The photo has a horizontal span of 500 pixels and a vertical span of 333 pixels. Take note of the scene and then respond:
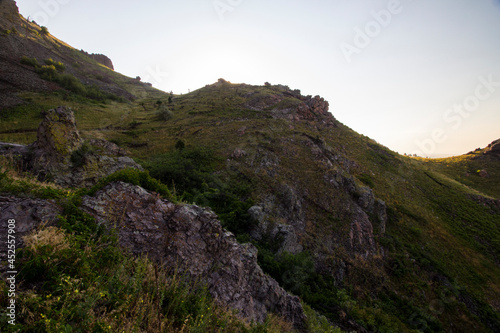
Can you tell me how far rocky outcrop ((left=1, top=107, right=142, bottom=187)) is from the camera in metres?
10.6

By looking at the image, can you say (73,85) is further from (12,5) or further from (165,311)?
(165,311)

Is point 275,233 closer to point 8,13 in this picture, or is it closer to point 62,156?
point 62,156

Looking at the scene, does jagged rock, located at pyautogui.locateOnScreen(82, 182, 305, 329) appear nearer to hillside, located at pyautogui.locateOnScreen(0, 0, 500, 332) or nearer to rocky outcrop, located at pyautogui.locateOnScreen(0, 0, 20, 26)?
hillside, located at pyautogui.locateOnScreen(0, 0, 500, 332)

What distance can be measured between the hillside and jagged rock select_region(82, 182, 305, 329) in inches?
4.8

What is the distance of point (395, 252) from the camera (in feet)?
58.9

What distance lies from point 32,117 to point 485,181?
Answer: 259ft

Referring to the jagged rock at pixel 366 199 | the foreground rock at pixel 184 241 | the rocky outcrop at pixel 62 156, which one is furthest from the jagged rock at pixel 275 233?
the rocky outcrop at pixel 62 156

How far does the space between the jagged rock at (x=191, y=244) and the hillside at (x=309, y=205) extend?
4.8 inches

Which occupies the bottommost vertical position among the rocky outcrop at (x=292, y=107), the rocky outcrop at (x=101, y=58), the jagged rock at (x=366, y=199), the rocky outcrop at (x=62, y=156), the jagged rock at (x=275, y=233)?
the jagged rock at (x=275, y=233)

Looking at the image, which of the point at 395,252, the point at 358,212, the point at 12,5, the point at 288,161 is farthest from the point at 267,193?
the point at 12,5

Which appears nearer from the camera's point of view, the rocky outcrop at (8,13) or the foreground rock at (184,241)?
the foreground rock at (184,241)

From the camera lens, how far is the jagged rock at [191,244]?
5770mm

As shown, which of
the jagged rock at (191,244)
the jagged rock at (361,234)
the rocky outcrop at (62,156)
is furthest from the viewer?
the jagged rock at (361,234)

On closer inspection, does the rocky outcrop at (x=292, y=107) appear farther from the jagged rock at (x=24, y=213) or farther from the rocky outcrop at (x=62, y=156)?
the jagged rock at (x=24, y=213)
